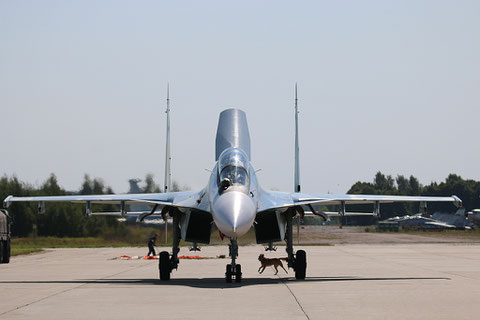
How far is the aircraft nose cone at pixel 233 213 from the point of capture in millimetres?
14965

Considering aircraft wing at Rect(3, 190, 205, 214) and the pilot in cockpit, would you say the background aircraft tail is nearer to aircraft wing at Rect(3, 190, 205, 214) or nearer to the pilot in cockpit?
aircraft wing at Rect(3, 190, 205, 214)

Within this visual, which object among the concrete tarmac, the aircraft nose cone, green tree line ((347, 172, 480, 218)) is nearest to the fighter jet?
the aircraft nose cone

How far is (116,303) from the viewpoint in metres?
12.7

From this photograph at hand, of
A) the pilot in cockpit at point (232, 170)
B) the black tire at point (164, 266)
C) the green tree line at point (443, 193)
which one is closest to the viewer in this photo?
the pilot in cockpit at point (232, 170)

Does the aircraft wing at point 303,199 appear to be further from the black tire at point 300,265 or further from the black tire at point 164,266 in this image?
the black tire at point 164,266

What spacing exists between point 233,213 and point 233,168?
5.49ft

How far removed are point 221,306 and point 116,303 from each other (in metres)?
2.00

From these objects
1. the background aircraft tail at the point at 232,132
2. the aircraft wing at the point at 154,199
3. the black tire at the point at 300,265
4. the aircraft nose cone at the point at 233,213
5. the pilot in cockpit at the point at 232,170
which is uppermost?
the background aircraft tail at the point at 232,132

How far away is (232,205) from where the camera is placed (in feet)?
50.2


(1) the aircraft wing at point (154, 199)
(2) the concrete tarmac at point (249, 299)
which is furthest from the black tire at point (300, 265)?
(1) the aircraft wing at point (154, 199)

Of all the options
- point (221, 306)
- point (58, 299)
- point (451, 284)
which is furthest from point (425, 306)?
point (58, 299)

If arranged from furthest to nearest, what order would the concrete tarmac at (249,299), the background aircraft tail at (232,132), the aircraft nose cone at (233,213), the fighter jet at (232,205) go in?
the background aircraft tail at (232,132), the fighter jet at (232,205), the aircraft nose cone at (233,213), the concrete tarmac at (249,299)

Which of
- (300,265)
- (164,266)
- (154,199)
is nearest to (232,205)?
(164,266)

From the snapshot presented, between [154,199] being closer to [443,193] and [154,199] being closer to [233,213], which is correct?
[233,213]
